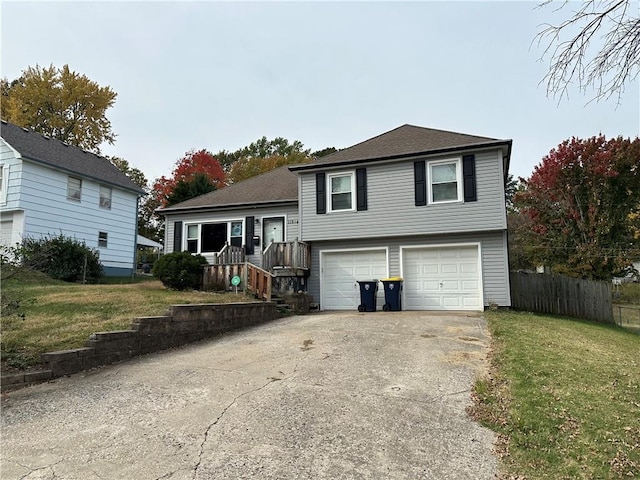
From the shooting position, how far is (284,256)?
44.6ft

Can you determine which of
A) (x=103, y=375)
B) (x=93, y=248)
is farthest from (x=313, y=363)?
(x=93, y=248)

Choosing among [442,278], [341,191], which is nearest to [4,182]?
[341,191]

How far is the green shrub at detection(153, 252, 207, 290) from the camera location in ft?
42.0

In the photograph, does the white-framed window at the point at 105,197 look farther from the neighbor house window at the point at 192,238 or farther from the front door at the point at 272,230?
the front door at the point at 272,230

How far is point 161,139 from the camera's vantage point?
25922mm

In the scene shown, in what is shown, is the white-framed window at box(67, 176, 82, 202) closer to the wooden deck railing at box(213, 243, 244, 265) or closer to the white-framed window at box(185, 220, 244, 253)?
the white-framed window at box(185, 220, 244, 253)

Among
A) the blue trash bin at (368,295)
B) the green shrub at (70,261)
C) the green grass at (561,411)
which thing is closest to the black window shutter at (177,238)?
the green shrub at (70,261)

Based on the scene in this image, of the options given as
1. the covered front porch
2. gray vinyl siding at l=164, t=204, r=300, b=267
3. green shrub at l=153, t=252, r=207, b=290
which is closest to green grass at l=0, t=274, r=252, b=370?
the covered front porch

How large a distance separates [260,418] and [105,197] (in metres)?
17.7

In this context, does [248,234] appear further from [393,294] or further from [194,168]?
[194,168]

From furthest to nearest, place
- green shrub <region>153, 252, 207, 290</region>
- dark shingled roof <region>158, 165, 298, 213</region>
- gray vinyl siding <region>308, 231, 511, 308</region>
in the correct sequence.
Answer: dark shingled roof <region>158, 165, 298, 213</region>
green shrub <region>153, 252, 207, 290</region>
gray vinyl siding <region>308, 231, 511, 308</region>

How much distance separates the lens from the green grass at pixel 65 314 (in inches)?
250

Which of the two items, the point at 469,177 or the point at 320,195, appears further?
the point at 320,195

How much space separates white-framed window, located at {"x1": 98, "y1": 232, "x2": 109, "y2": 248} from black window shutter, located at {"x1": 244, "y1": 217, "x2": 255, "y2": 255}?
7380 millimetres
